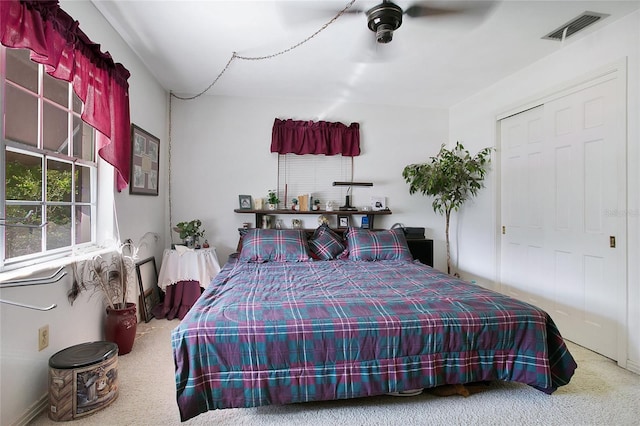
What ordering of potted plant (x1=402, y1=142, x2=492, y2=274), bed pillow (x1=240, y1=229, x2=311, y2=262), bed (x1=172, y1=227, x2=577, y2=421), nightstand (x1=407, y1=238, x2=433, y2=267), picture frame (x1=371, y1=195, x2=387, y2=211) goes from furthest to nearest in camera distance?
picture frame (x1=371, y1=195, x2=387, y2=211)
nightstand (x1=407, y1=238, x2=433, y2=267)
potted plant (x1=402, y1=142, x2=492, y2=274)
bed pillow (x1=240, y1=229, x2=311, y2=262)
bed (x1=172, y1=227, x2=577, y2=421)

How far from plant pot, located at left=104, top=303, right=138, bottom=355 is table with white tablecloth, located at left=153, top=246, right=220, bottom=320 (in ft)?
2.58

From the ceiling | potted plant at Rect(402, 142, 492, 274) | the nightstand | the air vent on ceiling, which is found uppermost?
the ceiling

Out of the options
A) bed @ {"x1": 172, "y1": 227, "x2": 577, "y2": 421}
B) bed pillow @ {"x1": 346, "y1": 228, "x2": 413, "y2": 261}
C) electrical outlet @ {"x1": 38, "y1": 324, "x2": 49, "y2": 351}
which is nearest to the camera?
bed @ {"x1": 172, "y1": 227, "x2": 577, "y2": 421}

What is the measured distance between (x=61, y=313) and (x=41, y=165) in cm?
89

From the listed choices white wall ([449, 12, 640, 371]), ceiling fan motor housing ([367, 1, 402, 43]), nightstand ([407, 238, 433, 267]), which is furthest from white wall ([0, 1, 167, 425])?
white wall ([449, 12, 640, 371])

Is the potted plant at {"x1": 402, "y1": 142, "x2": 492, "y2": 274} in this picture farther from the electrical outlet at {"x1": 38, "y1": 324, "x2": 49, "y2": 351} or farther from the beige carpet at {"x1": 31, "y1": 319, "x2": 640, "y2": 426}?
the electrical outlet at {"x1": 38, "y1": 324, "x2": 49, "y2": 351}

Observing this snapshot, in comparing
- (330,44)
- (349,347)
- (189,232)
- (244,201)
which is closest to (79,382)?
(349,347)

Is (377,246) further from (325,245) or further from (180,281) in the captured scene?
(180,281)

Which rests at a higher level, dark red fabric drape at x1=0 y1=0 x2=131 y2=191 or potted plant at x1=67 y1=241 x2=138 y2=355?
dark red fabric drape at x1=0 y1=0 x2=131 y2=191

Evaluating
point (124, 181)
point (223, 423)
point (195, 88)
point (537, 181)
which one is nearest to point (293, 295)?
point (223, 423)

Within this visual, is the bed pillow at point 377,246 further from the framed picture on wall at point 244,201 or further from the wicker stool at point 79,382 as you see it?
the wicker stool at point 79,382

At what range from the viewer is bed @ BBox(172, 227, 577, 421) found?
1573 mm

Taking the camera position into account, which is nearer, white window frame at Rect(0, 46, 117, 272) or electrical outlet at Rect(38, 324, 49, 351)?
white window frame at Rect(0, 46, 117, 272)

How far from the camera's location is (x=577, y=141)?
2.66m
